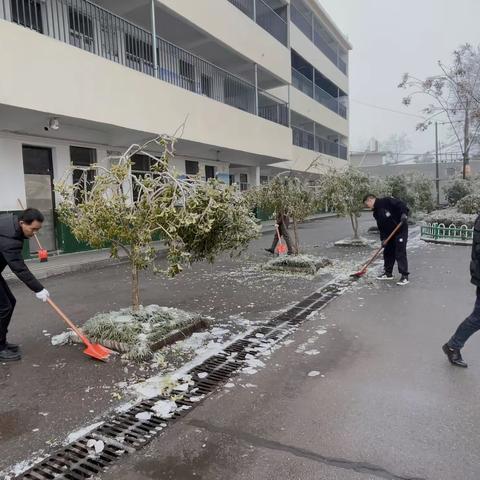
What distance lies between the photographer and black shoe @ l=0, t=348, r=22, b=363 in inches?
172

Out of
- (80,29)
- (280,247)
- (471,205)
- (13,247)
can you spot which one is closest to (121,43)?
(80,29)

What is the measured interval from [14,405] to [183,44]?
558 inches

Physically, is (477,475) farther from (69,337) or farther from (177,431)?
(69,337)

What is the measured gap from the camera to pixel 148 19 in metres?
12.7

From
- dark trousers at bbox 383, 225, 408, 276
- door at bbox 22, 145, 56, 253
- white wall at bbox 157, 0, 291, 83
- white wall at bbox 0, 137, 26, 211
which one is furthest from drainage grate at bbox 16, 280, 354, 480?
white wall at bbox 157, 0, 291, 83

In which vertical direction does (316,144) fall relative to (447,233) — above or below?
above

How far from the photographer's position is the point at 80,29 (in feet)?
37.4

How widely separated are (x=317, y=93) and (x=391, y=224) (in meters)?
23.6

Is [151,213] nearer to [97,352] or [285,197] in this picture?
[97,352]

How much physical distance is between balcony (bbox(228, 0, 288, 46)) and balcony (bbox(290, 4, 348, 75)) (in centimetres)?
638

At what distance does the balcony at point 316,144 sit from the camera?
25491mm

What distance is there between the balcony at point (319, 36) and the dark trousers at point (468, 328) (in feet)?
81.5

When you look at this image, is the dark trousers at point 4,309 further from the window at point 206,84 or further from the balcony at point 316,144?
the balcony at point 316,144

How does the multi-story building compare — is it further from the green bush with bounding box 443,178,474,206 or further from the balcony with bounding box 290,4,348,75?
the green bush with bounding box 443,178,474,206
